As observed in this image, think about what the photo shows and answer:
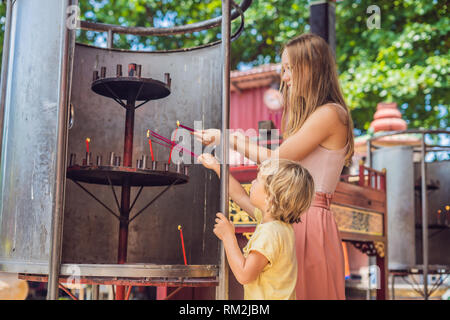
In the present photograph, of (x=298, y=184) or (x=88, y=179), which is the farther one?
(x=88, y=179)

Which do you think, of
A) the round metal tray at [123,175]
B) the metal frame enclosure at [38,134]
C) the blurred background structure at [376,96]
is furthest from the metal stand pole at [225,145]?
the blurred background structure at [376,96]

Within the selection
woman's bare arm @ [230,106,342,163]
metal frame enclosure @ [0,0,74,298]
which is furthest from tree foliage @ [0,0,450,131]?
woman's bare arm @ [230,106,342,163]

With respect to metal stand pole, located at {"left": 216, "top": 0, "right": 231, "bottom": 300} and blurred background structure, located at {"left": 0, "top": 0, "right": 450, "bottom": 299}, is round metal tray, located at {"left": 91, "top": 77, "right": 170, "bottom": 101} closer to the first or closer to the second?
metal stand pole, located at {"left": 216, "top": 0, "right": 231, "bottom": 300}

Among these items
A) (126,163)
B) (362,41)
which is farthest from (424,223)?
(362,41)

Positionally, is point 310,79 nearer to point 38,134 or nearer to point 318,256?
point 318,256

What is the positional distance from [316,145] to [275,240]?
44 centimetres

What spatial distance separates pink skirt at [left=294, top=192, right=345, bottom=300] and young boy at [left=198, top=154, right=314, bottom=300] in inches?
4.6

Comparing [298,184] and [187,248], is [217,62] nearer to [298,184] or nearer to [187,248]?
[187,248]

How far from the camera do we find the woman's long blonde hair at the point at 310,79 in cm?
212

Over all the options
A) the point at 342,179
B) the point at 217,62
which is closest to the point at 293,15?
the point at 342,179

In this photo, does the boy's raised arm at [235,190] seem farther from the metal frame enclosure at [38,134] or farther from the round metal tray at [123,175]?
the round metal tray at [123,175]
